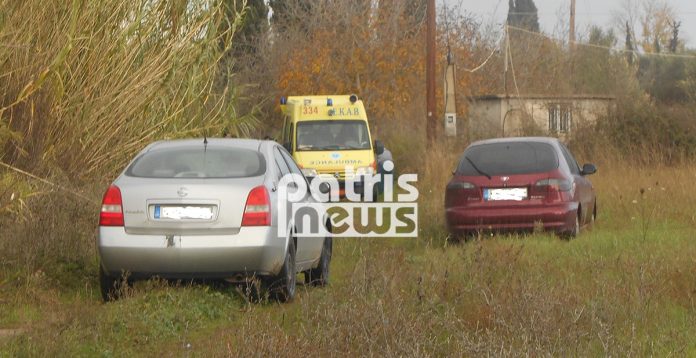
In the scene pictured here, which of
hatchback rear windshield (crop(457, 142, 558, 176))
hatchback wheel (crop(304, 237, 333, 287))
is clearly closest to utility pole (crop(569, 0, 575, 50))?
hatchback rear windshield (crop(457, 142, 558, 176))

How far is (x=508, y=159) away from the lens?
15.7m

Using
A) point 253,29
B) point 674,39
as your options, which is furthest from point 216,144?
point 674,39

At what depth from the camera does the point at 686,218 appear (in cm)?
1697

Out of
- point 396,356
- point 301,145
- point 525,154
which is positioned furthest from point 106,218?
point 301,145

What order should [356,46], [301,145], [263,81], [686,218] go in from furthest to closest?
[263,81]
[356,46]
[301,145]
[686,218]

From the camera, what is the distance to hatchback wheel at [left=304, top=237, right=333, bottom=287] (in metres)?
12.5

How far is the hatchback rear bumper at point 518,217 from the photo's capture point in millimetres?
15180

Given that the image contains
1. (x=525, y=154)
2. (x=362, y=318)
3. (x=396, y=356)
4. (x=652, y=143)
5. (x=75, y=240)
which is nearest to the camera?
(x=396, y=356)

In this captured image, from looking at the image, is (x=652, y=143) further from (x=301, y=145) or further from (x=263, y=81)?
(x=263, y=81)

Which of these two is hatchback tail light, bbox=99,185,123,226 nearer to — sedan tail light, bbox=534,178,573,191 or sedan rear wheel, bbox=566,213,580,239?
sedan tail light, bbox=534,178,573,191

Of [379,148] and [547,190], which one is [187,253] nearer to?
[547,190]

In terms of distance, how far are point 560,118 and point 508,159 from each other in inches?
748

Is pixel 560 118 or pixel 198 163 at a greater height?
pixel 198 163

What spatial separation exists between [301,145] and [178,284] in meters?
16.1
